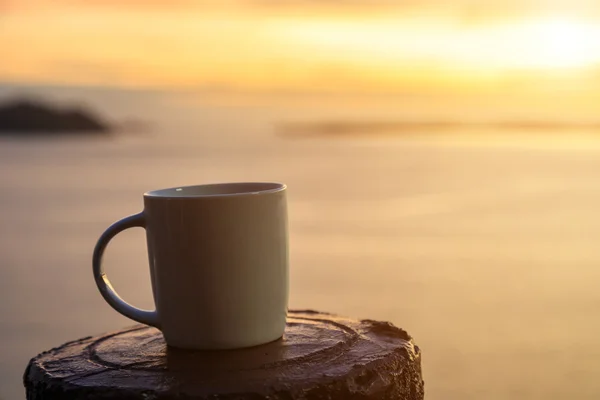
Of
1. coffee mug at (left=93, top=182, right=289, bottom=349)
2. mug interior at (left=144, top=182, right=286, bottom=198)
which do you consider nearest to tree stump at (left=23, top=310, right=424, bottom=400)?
coffee mug at (left=93, top=182, right=289, bottom=349)

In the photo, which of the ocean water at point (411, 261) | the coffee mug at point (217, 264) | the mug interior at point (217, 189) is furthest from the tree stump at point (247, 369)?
the ocean water at point (411, 261)

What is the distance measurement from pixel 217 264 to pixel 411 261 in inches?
159

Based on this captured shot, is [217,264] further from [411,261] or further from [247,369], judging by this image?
[411,261]

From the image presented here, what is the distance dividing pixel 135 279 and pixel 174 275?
11.0ft

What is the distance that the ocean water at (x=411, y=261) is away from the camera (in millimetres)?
3510

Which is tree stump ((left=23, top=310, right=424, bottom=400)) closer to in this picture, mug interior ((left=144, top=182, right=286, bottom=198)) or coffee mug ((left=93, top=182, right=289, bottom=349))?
coffee mug ((left=93, top=182, right=289, bottom=349))

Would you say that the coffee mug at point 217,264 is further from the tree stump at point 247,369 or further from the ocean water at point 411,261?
the ocean water at point 411,261

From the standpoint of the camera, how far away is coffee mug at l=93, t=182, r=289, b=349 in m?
0.99

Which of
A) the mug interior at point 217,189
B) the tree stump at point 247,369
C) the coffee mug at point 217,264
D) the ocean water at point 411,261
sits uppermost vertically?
the mug interior at point 217,189

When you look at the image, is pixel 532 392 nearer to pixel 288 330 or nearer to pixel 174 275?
pixel 288 330

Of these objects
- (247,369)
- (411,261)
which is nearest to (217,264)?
(247,369)

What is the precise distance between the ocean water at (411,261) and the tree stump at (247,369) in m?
2.21

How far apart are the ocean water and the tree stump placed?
2.21 m

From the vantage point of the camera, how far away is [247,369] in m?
0.95
